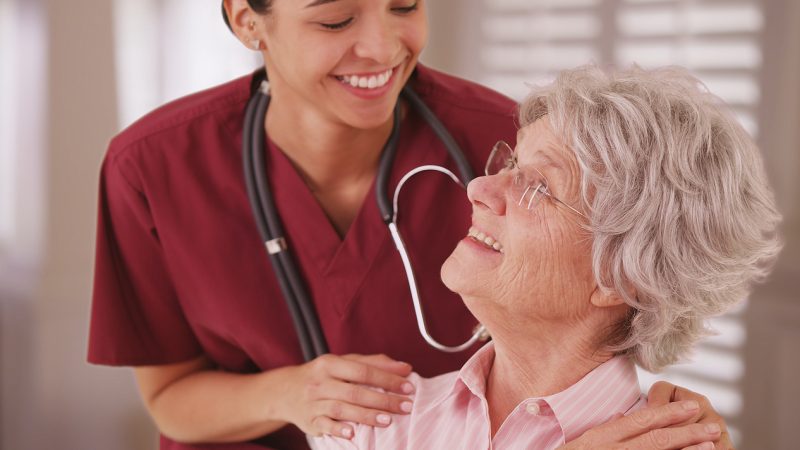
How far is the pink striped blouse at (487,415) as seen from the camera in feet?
4.37

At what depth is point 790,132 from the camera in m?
2.52

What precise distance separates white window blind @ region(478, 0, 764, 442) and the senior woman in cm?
114

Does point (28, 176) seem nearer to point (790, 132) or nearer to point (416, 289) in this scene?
point (416, 289)

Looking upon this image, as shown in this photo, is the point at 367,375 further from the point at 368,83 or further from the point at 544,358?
the point at 368,83

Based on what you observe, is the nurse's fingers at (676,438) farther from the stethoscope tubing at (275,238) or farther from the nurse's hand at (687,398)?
the stethoscope tubing at (275,238)

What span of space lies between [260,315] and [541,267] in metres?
0.64

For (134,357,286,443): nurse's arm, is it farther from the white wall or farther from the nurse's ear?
the white wall

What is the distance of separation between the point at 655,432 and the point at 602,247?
0.24m

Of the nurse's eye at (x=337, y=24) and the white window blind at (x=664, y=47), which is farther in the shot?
the white window blind at (x=664, y=47)

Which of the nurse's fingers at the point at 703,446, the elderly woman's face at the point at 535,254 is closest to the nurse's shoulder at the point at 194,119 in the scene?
the elderly woman's face at the point at 535,254

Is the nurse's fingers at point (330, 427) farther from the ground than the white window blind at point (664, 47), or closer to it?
closer to it

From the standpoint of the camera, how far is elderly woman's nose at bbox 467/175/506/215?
1311 millimetres

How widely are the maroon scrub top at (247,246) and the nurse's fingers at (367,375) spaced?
0.18m

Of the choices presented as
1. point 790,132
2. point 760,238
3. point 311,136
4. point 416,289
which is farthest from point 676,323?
point 790,132
